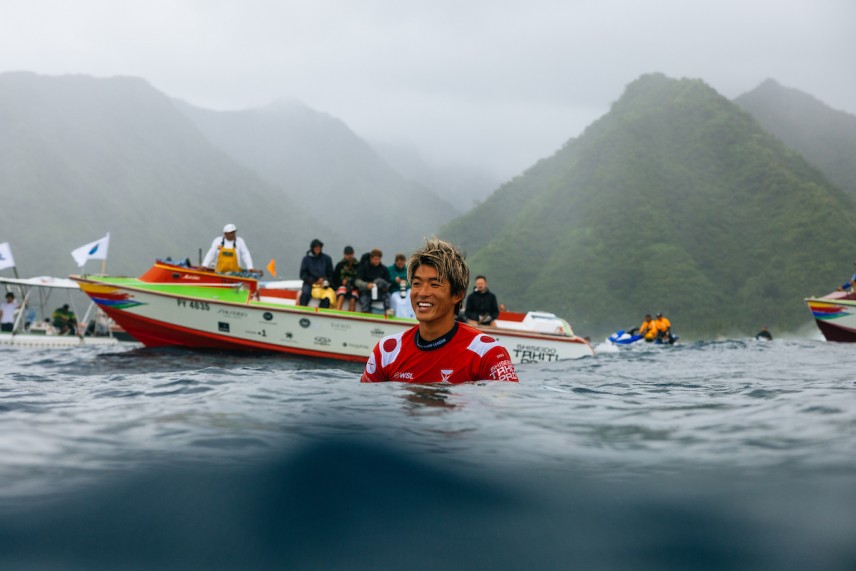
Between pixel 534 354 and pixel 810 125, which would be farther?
pixel 810 125

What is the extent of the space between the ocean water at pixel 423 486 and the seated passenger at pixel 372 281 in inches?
411

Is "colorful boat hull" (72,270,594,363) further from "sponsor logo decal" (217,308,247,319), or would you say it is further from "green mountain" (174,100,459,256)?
"green mountain" (174,100,459,256)

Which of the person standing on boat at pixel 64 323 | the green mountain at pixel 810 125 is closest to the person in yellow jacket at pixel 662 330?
the person standing on boat at pixel 64 323

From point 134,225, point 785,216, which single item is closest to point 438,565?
point 785,216

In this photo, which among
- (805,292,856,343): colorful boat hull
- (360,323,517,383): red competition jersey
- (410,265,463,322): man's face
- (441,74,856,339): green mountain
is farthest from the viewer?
(441,74,856,339): green mountain

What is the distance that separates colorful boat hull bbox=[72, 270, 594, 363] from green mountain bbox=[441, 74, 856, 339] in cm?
6410

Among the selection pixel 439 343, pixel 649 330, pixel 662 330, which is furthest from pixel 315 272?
pixel 662 330

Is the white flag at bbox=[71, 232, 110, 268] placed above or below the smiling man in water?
above

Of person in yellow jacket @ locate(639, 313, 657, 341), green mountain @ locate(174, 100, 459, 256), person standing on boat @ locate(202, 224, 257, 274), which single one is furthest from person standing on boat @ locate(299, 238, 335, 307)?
green mountain @ locate(174, 100, 459, 256)

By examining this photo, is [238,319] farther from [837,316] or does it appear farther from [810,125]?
[810,125]

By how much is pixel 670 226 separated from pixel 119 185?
89128mm

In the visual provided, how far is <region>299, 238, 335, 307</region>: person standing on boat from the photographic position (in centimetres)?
1398

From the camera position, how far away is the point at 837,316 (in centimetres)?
2072

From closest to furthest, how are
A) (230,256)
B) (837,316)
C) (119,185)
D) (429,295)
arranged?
1. (429,295)
2. (230,256)
3. (837,316)
4. (119,185)
